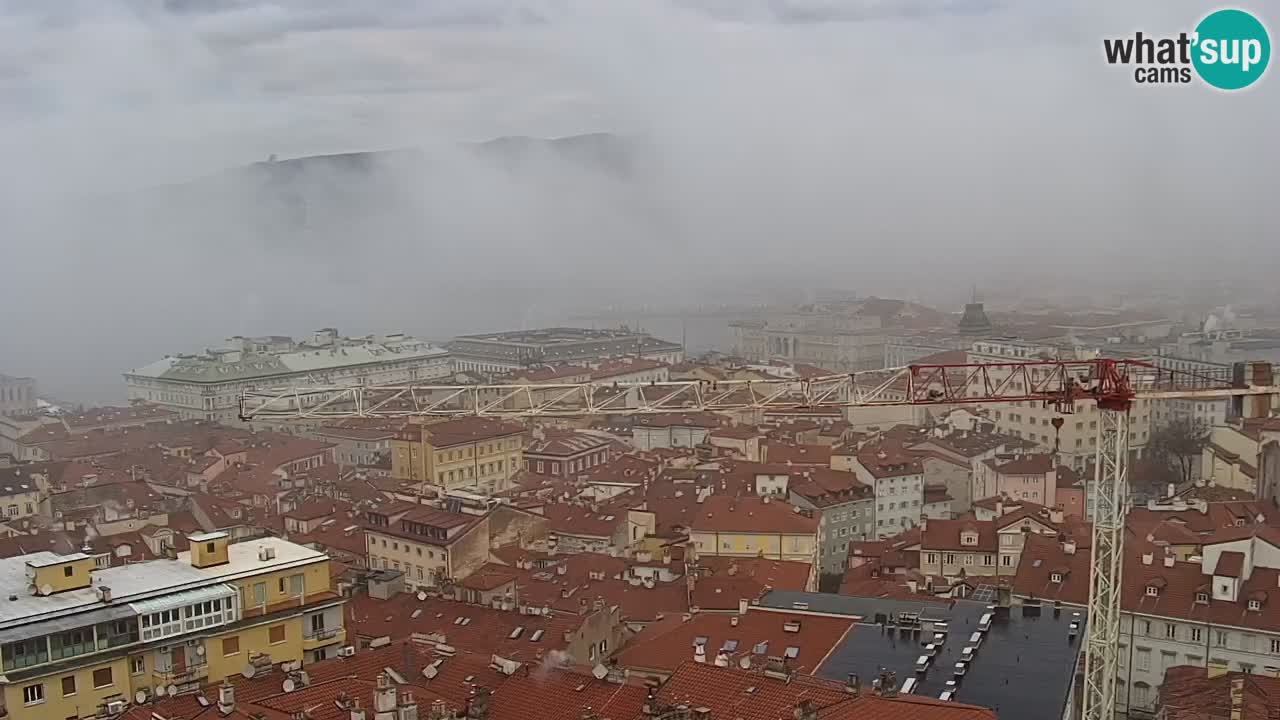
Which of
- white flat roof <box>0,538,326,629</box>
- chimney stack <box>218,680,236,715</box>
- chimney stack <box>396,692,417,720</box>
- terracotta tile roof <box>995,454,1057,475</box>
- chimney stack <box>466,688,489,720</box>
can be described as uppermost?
white flat roof <box>0,538,326,629</box>

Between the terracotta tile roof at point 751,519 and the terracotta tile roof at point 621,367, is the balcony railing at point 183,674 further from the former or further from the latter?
the terracotta tile roof at point 621,367

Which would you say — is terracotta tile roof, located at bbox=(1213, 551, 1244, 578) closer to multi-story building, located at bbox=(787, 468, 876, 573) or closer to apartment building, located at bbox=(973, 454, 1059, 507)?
multi-story building, located at bbox=(787, 468, 876, 573)

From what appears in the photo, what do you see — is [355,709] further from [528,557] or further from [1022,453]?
[1022,453]

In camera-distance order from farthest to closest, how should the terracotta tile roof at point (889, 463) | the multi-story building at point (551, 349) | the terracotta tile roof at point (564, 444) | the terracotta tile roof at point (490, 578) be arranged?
1. the multi-story building at point (551, 349)
2. the terracotta tile roof at point (564, 444)
3. the terracotta tile roof at point (889, 463)
4. the terracotta tile roof at point (490, 578)

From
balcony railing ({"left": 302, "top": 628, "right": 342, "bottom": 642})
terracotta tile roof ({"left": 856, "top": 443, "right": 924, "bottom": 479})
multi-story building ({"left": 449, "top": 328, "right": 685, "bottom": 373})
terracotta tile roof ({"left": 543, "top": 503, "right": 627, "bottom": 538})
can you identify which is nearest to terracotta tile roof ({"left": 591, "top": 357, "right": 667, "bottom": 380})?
multi-story building ({"left": 449, "top": 328, "right": 685, "bottom": 373})

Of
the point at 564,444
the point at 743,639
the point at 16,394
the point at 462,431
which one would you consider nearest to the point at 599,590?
the point at 743,639

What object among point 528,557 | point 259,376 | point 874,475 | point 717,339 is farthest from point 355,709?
point 717,339

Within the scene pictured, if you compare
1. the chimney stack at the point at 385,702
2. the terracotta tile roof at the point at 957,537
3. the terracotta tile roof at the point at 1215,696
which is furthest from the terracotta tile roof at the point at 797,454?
the chimney stack at the point at 385,702
